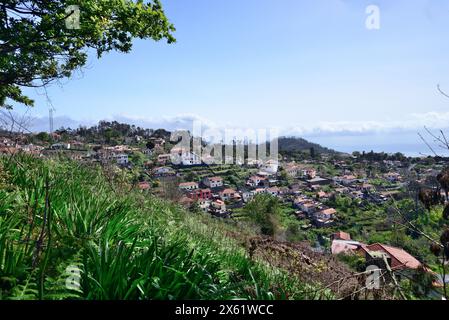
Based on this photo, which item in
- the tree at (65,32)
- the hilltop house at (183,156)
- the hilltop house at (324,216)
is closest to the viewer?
the tree at (65,32)

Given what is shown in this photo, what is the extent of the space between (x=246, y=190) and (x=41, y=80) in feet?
158

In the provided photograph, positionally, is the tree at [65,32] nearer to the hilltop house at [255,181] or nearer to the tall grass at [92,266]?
the tall grass at [92,266]

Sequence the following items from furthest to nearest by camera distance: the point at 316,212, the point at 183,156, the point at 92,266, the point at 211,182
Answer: the point at 211,182 < the point at 183,156 < the point at 316,212 < the point at 92,266

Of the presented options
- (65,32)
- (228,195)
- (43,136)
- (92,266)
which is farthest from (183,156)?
(92,266)

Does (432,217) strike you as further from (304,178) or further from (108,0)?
(304,178)

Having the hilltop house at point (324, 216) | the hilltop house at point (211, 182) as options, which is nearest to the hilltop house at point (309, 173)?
the hilltop house at point (324, 216)

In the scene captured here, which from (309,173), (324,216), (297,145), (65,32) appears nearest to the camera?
(65,32)

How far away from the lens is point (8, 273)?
2088 mm

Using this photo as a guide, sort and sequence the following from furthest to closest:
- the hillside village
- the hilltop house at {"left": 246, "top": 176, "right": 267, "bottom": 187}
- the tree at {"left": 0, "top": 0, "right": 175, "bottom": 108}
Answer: the hilltop house at {"left": 246, "top": 176, "right": 267, "bottom": 187}, the hillside village, the tree at {"left": 0, "top": 0, "right": 175, "bottom": 108}

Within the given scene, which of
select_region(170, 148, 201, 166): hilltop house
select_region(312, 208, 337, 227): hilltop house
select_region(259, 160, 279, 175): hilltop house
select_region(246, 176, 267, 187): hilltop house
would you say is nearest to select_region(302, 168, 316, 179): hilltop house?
select_region(259, 160, 279, 175): hilltop house

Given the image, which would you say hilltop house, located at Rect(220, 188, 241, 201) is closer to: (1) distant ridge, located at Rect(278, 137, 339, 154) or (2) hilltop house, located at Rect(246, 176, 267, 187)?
(2) hilltop house, located at Rect(246, 176, 267, 187)

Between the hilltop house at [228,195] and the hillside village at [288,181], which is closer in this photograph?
the hillside village at [288,181]

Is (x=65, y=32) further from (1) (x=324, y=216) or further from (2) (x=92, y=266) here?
(1) (x=324, y=216)

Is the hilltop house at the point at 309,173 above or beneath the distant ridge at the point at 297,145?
beneath
